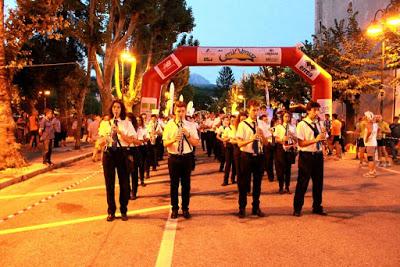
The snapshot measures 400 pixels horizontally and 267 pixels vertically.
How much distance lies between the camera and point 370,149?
13.5 metres

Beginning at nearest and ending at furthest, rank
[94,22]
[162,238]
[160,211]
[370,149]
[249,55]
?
1. [162,238]
2. [160,211]
3. [370,149]
4. [249,55]
5. [94,22]

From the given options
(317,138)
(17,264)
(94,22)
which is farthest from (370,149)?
(94,22)

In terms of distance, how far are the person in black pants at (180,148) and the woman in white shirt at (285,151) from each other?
3380 mm

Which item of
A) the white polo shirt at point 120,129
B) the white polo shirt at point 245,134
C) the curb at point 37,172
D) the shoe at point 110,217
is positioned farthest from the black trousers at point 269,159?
the curb at point 37,172

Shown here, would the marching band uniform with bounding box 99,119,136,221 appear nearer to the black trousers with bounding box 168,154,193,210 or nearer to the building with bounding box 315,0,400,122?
the black trousers with bounding box 168,154,193,210

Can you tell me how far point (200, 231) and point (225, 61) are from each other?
1279cm

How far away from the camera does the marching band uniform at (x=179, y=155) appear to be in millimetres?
7840

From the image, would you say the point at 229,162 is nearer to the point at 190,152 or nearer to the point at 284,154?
the point at 284,154

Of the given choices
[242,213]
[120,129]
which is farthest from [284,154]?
[120,129]

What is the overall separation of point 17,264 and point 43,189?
6315mm

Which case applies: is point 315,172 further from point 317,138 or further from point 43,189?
point 43,189

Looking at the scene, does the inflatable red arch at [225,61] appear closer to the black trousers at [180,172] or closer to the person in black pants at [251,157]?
the person in black pants at [251,157]

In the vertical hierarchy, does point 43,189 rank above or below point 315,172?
below

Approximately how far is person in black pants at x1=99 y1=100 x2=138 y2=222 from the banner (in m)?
11.6
